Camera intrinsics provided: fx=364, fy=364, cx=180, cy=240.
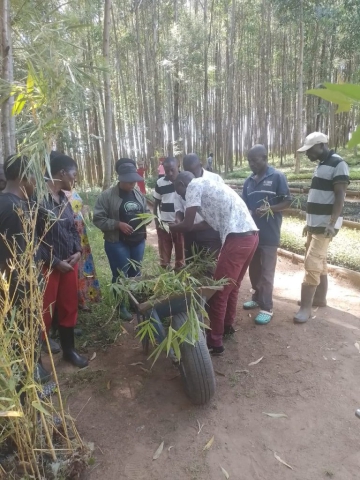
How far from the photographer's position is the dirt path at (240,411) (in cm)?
214

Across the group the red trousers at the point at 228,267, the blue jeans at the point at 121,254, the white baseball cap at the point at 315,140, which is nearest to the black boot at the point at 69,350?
the blue jeans at the point at 121,254

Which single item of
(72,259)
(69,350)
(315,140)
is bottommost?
(69,350)

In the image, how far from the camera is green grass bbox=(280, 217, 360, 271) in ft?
16.5

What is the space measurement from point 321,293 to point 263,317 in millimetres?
770

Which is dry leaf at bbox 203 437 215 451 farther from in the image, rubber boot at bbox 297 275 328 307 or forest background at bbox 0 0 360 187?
forest background at bbox 0 0 360 187

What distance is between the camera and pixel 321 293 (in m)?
4.08

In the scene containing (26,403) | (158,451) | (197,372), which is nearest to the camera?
(26,403)

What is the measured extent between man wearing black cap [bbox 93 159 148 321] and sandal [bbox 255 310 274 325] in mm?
1395

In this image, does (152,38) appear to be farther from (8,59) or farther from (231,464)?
(231,464)

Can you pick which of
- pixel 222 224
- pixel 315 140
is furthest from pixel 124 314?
pixel 315 140

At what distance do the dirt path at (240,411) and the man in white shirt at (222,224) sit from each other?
613 mm

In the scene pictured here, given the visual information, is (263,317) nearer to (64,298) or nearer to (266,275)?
(266,275)

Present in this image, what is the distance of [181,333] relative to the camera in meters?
2.41

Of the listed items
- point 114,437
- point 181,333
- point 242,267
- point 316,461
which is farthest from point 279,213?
point 114,437
